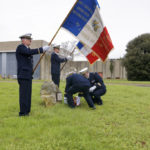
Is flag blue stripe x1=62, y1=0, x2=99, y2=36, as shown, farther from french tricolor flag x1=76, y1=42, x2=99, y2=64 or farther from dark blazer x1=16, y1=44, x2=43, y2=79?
french tricolor flag x1=76, y1=42, x2=99, y2=64

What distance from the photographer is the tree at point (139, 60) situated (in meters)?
26.2

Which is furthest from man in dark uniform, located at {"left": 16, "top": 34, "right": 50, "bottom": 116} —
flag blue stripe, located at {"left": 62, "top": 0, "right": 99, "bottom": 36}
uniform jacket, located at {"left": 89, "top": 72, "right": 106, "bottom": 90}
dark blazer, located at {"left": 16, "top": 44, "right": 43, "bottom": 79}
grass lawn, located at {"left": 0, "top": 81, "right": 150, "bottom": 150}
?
uniform jacket, located at {"left": 89, "top": 72, "right": 106, "bottom": 90}

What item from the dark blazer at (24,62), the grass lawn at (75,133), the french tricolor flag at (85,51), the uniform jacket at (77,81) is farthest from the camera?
the french tricolor flag at (85,51)

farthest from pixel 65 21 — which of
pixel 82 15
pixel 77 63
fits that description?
pixel 77 63

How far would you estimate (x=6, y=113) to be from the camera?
172 inches

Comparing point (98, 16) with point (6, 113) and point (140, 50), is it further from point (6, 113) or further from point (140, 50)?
point (140, 50)

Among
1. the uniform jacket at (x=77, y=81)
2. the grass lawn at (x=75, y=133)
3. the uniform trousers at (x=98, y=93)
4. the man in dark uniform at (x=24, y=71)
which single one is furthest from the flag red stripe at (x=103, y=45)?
the grass lawn at (x=75, y=133)

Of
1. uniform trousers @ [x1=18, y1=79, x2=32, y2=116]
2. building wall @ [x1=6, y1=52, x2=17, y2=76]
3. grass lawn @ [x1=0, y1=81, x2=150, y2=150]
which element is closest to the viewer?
grass lawn @ [x1=0, y1=81, x2=150, y2=150]

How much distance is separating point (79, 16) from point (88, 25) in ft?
1.32

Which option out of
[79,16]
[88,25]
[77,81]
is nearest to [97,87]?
[77,81]

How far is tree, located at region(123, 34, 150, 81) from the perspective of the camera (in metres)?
26.2

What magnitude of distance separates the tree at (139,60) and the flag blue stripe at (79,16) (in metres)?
23.4

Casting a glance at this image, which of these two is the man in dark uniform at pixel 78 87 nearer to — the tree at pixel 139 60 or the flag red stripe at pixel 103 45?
the flag red stripe at pixel 103 45

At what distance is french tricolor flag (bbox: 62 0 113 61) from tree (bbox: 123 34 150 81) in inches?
901
